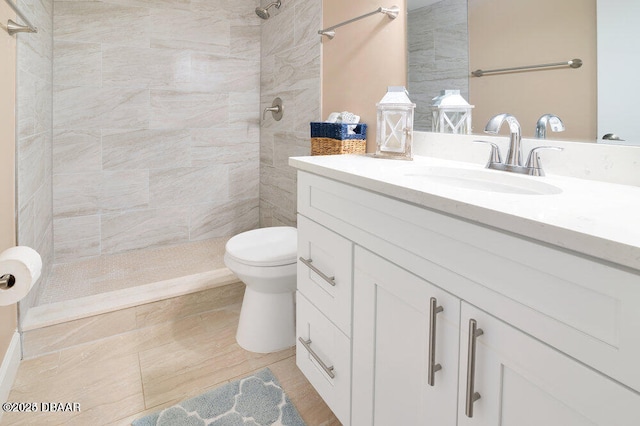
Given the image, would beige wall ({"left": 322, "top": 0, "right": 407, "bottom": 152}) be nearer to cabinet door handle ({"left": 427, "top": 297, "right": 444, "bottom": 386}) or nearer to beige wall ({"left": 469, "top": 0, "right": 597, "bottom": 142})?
beige wall ({"left": 469, "top": 0, "right": 597, "bottom": 142})

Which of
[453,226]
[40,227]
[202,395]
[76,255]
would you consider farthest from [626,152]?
[76,255]

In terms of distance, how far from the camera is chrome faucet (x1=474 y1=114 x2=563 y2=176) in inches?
44.8

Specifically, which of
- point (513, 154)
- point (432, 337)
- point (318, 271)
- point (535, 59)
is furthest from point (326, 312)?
point (535, 59)

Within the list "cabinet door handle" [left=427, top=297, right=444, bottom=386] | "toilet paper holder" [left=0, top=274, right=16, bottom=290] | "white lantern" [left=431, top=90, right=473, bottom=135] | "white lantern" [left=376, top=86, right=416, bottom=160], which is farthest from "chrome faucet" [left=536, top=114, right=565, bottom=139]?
"toilet paper holder" [left=0, top=274, right=16, bottom=290]

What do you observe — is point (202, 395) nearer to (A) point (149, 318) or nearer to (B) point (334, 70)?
(A) point (149, 318)

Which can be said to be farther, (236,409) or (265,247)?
(265,247)

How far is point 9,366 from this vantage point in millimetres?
1519

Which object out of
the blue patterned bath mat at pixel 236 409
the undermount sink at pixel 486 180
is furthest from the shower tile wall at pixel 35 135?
the undermount sink at pixel 486 180

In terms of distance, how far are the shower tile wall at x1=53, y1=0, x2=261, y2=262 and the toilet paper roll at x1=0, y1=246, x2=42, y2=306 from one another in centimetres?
184

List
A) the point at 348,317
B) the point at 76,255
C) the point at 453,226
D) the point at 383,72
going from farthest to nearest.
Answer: the point at 76,255 → the point at 383,72 → the point at 348,317 → the point at 453,226

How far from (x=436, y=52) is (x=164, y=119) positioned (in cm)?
187

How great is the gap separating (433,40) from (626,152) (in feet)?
2.71

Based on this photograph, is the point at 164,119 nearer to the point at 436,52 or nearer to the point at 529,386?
the point at 436,52

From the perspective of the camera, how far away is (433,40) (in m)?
1.56
